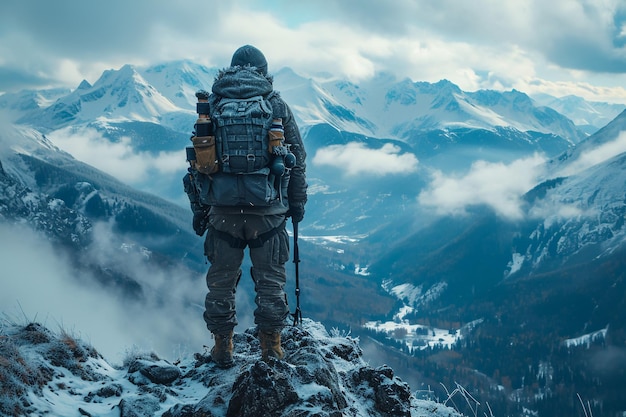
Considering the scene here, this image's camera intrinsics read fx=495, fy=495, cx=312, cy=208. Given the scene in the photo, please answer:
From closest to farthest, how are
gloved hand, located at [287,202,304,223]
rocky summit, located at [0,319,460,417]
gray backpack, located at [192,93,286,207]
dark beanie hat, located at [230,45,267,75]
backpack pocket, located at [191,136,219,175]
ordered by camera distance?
rocky summit, located at [0,319,460,417] < backpack pocket, located at [191,136,219,175] < gray backpack, located at [192,93,286,207] < dark beanie hat, located at [230,45,267,75] < gloved hand, located at [287,202,304,223]

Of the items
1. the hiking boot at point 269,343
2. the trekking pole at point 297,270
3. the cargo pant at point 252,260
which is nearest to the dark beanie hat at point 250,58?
the cargo pant at point 252,260

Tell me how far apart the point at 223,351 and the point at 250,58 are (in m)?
6.35

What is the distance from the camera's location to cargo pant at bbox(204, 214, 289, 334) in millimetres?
10250

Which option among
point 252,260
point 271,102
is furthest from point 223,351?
point 271,102

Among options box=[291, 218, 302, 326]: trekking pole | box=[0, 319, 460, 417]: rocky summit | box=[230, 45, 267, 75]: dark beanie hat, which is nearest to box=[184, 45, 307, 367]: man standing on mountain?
box=[230, 45, 267, 75]: dark beanie hat

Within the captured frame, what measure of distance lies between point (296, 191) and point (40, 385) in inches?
234

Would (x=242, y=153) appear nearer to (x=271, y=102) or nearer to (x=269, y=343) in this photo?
(x=271, y=102)

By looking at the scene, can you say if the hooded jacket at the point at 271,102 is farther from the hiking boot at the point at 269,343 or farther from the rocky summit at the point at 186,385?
the rocky summit at the point at 186,385

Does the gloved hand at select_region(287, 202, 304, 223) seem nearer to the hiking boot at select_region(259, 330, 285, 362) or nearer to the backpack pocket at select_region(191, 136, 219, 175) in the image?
the backpack pocket at select_region(191, 136, 219, 175)

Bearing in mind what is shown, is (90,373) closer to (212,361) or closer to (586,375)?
(212,361)

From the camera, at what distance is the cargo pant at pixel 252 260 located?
404 inches

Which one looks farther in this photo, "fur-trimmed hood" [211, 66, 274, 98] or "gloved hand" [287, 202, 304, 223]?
"gloved hand" [287, 202, 304, 223]

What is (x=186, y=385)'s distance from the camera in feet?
33.0

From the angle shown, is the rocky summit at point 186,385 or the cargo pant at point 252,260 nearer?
the rocky summit at point 186,385
